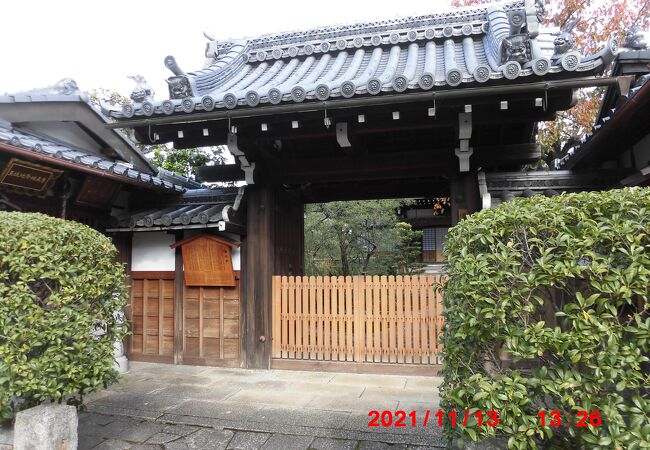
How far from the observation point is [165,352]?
Result: 7.11m

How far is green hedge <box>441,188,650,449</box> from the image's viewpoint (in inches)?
87.3

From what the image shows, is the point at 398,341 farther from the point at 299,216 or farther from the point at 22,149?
the point at 22,149

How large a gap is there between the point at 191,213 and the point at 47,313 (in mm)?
3349

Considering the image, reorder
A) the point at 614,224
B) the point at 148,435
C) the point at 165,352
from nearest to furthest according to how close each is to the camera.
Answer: the point at 614,224
the point at 148,435
the point at 165,352

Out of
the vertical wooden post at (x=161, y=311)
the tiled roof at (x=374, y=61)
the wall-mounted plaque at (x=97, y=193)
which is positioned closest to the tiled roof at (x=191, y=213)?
the wall-mounted plaque at (x=97, y=193)

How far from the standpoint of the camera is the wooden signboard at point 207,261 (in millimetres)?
6709

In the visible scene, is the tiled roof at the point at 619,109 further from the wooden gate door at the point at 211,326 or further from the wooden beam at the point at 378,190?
the wooden gate door at the point at 211,326

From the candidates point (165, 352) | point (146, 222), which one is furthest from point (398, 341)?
point (146, 222)

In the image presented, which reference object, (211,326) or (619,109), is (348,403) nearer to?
(211,326)

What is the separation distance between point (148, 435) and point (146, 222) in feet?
11.3

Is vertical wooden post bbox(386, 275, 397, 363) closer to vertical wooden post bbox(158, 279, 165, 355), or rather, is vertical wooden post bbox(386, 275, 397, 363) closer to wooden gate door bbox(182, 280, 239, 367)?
wooden gate door bbox(182, 280, 239, 367)

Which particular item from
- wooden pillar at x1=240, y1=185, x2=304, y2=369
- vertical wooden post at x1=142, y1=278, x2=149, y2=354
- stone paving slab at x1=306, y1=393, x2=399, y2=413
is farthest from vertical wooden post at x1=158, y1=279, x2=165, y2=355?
stone paving slab at x1=306, y1=393, x2=399, y2=413
